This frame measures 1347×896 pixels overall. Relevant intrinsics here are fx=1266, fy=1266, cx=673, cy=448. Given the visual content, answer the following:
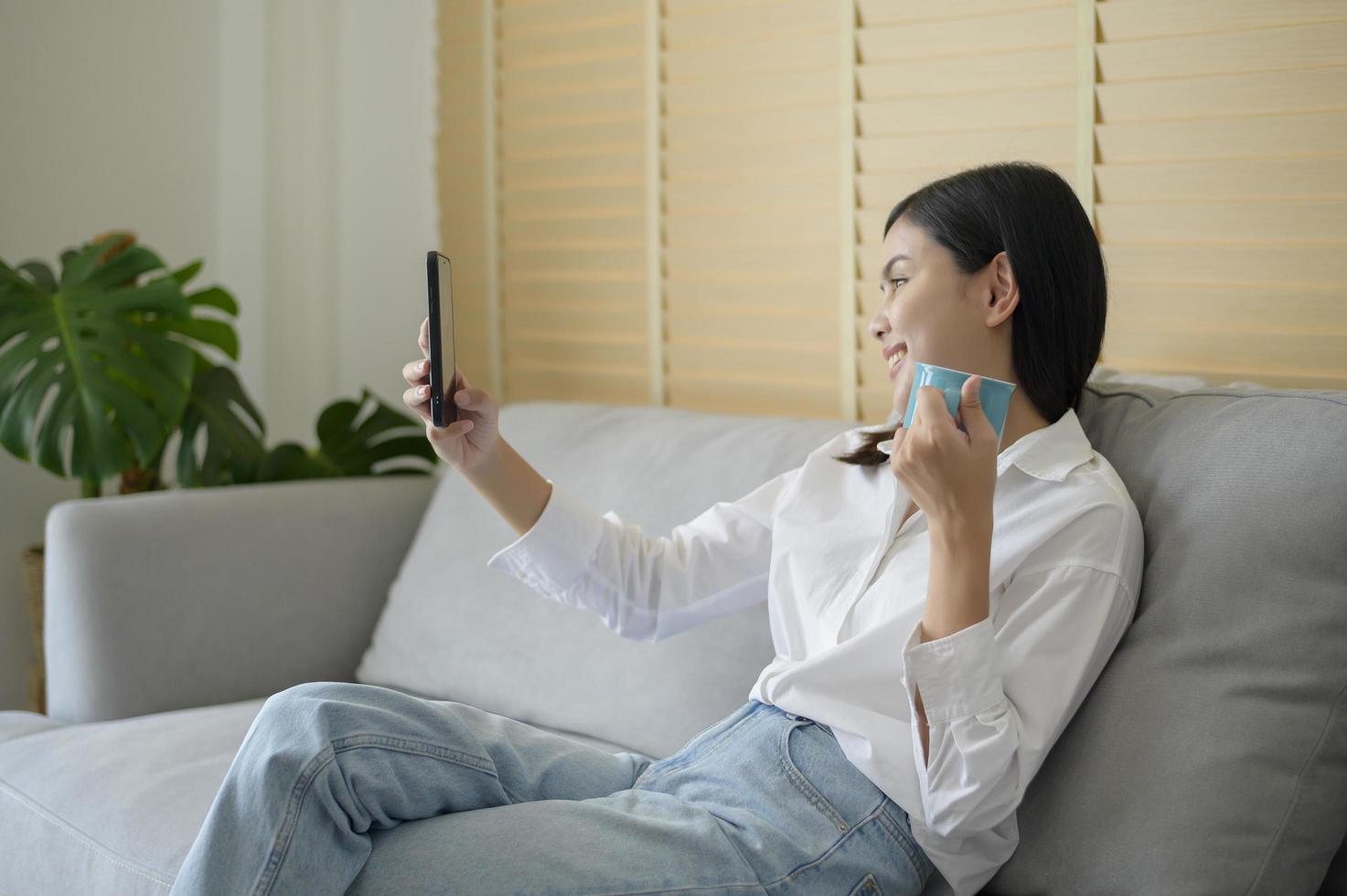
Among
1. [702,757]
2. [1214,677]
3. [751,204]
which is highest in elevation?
[751,204]

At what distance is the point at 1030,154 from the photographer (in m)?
1.84

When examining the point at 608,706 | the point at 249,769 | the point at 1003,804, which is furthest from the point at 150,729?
the point at 1003,804

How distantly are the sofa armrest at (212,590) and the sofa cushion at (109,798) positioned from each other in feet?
0.46

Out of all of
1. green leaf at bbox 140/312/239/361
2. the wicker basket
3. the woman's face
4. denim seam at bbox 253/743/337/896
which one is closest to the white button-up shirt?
the woman's face

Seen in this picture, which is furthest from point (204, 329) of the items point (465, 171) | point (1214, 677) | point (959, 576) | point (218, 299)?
point (1214, 677)

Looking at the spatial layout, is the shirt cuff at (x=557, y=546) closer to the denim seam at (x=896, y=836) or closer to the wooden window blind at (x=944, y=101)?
the denim seam at (x=896, y=836)

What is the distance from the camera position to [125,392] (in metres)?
2.12

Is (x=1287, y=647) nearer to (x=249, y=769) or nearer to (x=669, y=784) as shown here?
(x=669, y=784)

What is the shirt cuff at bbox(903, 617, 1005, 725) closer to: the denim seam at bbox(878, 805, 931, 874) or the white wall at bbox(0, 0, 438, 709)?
the denim seam at bbox(878, 805, 931, 874)

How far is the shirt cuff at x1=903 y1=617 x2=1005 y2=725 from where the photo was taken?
3.52 feet

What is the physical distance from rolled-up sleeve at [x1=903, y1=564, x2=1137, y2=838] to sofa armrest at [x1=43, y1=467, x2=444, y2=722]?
3.92 feet

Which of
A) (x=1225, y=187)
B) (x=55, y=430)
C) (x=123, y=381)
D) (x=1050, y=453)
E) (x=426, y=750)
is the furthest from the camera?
(x=123, y=381)

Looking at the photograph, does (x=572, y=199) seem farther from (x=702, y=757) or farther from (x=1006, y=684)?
(x=1006, y=684)

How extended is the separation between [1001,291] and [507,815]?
2.31 feet
